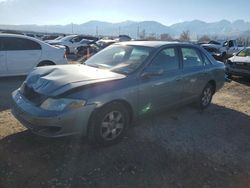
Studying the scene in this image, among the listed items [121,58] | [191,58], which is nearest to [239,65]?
[191,58]

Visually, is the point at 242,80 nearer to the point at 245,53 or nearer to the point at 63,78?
the point at 245,53

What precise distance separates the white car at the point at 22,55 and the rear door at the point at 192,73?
5049 millimetres

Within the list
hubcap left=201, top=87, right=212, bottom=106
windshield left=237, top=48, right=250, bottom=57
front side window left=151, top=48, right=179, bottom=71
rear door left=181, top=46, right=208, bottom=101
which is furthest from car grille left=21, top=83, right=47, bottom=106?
windshield left=237, top=48, right=250, bottom=57

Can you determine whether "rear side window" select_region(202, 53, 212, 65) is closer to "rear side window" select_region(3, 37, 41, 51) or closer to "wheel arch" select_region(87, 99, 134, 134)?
"wheel arch" select_region(87, 99, 134, 134)

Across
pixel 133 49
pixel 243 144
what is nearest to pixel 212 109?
pixel 243 144

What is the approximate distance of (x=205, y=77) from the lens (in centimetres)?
645

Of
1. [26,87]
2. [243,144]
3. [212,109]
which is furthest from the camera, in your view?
[212,109]

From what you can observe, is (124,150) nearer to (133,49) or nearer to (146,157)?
(146,157)

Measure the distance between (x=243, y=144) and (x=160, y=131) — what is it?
146cm

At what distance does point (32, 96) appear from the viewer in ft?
14.0

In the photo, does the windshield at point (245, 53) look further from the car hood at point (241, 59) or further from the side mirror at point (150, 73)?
the side mirror at point (150, 73)

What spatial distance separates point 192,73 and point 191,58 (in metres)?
0.38

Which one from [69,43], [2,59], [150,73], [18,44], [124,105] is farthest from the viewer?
[69,43]

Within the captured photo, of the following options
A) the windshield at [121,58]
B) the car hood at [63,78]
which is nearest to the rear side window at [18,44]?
the windshield at [121,58]
